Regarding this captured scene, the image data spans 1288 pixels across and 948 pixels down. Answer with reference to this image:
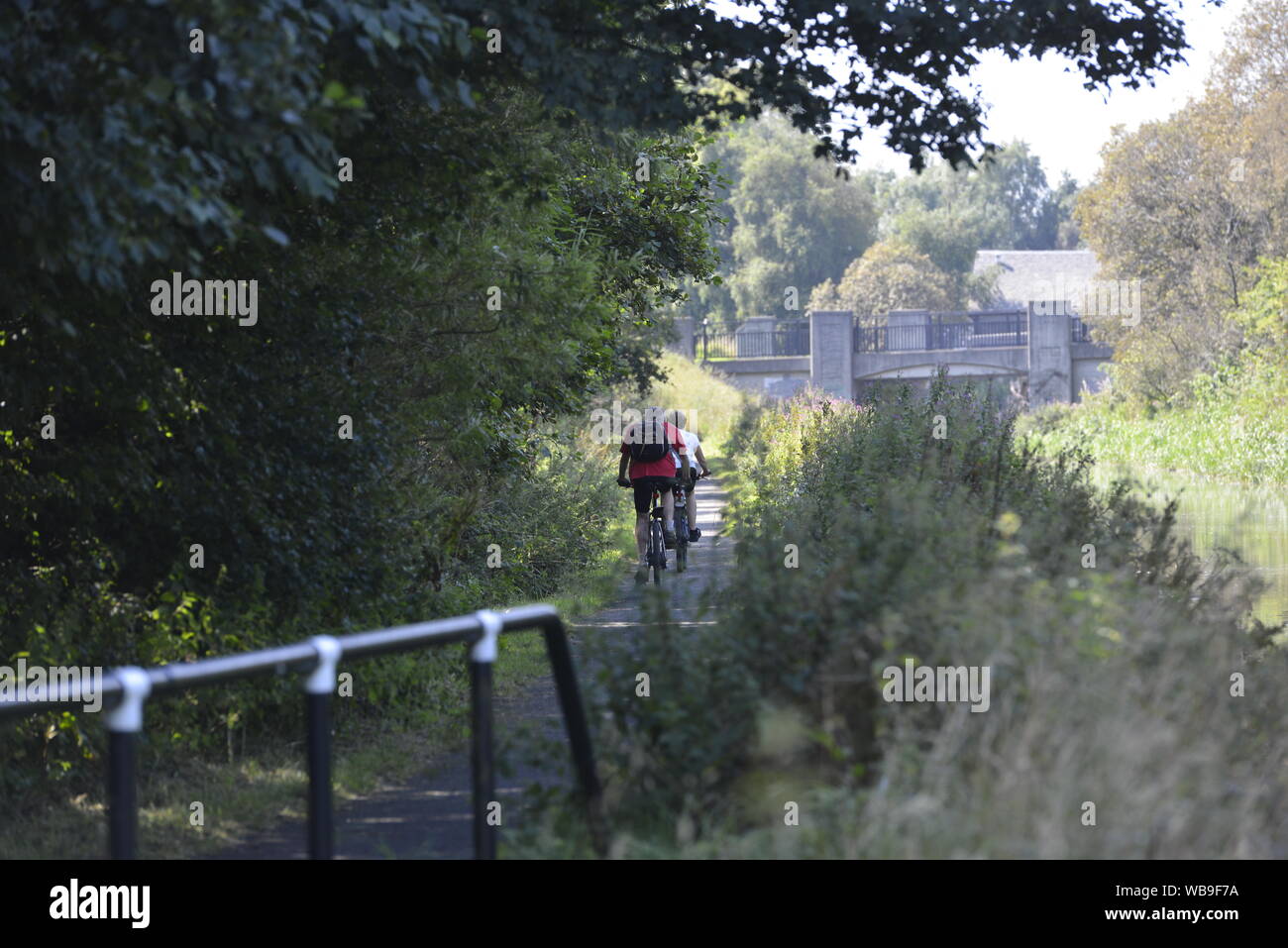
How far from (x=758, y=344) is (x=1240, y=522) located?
5865cm

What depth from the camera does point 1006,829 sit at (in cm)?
373

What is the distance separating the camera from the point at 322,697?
377 centimetres

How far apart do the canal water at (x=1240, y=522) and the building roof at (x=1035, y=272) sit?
72588 mm

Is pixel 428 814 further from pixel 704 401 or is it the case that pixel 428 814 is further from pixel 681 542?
pixel 704 401

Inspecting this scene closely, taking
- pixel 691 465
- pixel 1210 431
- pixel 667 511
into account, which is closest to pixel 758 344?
pixel 1210 431

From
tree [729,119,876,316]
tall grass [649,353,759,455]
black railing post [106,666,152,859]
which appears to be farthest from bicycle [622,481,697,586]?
tree [729,119,876,316]

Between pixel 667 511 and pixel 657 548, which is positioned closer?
pixel 657 548

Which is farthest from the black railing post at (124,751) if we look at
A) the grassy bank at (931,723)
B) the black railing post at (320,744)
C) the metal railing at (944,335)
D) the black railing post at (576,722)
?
the metal railing at (944,335)

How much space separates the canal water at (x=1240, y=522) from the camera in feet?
38.4

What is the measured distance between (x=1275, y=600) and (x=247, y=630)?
32.7 ft

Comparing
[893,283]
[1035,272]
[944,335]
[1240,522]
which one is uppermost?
[1035,272]

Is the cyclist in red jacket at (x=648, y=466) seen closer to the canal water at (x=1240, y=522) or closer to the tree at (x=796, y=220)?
the canal water at (x=1240, y=522)

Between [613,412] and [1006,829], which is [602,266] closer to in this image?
[1006,829]

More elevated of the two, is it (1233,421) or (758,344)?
(758,344)
